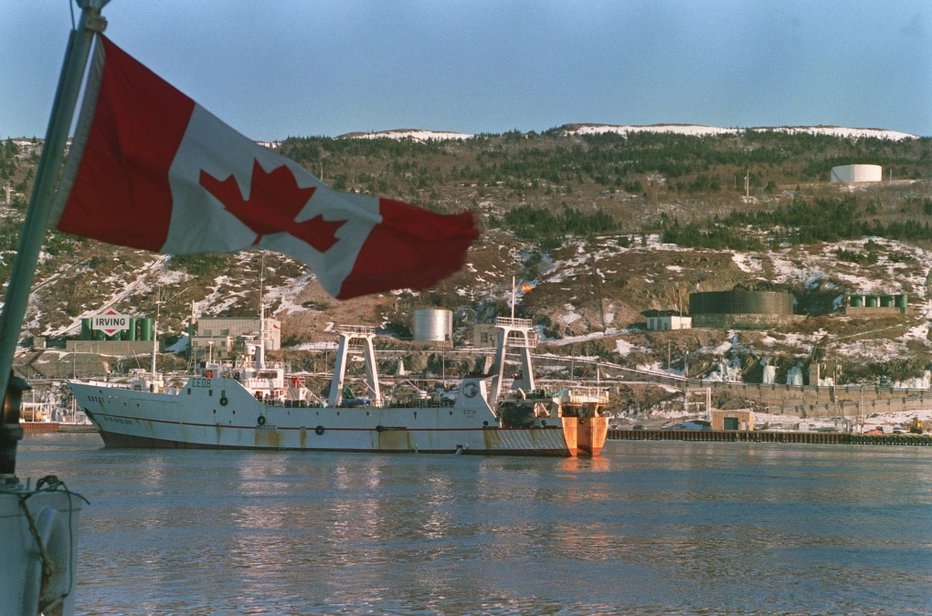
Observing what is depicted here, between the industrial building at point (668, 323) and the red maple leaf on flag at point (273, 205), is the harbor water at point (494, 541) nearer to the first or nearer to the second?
the red maple leaf on flag at point (273, 205)

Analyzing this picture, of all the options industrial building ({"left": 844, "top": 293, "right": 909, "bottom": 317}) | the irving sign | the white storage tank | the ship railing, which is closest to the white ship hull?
the ship railing

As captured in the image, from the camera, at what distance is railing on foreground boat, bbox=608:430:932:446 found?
111 meters

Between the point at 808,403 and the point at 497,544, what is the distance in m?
97.3

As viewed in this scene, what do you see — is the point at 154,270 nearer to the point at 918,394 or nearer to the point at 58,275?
the point at 58,275

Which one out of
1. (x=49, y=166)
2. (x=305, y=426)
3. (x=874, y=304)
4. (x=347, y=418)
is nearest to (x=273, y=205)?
(x=49, y=166)

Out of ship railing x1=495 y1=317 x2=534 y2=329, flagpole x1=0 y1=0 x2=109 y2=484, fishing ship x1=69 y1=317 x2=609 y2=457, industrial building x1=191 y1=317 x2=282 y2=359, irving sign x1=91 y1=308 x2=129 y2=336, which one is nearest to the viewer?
flagpole x1=0 y1=0 x2=109 y2=484

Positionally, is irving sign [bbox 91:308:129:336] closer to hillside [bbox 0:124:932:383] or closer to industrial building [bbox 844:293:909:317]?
hillside [bbox 0:124:932:383]

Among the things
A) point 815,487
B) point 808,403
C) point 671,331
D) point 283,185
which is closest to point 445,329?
point 671,331

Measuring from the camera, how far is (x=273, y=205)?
332 inches

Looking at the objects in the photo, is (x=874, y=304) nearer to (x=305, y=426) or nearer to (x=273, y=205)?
(x=305, y=426)

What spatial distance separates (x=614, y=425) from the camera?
11956cm

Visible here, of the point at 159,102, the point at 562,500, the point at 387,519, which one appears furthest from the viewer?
the point at 562,500

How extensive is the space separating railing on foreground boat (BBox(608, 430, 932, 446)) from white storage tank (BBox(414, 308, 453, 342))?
86.5ft

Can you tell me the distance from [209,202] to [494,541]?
25.1 metres
